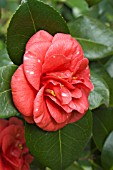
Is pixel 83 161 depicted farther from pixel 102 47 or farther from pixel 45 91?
pixel 45 91

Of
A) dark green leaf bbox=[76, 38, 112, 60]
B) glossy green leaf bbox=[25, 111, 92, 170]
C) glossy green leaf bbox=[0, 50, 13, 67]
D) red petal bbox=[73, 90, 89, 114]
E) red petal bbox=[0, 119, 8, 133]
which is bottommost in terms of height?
red petal bbox=[0, 119, 8, 133]

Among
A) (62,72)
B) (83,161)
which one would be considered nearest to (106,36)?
(62,72)

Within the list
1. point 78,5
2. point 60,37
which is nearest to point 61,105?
point 60,37

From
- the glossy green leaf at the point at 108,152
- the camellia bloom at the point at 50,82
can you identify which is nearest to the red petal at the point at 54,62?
the camellia bloom at the point at 50,82

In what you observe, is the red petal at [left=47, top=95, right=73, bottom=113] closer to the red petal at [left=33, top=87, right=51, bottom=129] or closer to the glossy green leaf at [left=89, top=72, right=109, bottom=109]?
the red petal at [left=33, top=87, right=51, bottom=129]

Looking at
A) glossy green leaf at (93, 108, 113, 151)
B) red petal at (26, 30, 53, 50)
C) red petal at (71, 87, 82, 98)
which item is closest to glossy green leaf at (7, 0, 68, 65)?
red petal at (26, 30, 53, 50)

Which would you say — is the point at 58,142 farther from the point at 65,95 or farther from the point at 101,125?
the point at 101,125
